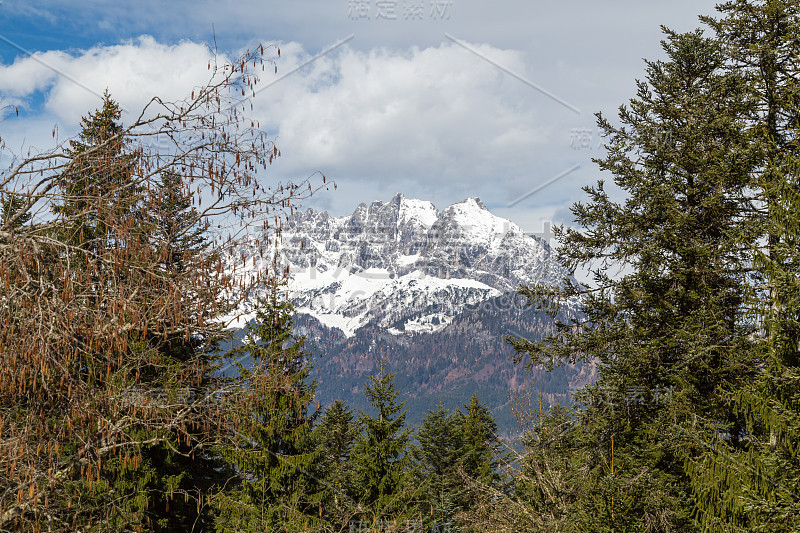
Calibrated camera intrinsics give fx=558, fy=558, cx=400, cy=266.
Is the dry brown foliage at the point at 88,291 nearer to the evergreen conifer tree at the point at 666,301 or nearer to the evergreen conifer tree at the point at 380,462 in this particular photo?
the evergreen conifer tree at the point at 666,301

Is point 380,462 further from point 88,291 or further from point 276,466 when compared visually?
point 88,291

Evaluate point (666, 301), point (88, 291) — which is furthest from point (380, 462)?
point (88, 291)

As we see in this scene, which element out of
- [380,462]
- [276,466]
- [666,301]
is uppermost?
[666,301]

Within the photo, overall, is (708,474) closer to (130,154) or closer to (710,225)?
(710,225)

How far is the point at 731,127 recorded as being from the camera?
11039mm

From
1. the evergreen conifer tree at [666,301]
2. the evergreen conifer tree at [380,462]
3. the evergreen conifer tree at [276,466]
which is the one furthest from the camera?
the evergreen conifer tree at [380,462]

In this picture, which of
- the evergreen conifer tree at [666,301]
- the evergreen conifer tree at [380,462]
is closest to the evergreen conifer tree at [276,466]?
the evergreen conifer tree at [380,462]

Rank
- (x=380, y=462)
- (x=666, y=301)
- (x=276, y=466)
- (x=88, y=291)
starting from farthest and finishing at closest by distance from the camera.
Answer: (x=380, y=462) → (x=276, y=466) → (x=666, y=301) → (x=88, y=291)

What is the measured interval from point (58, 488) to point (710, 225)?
12.3 m

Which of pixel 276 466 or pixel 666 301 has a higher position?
pixel 666 301

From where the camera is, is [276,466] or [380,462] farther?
[380,462]

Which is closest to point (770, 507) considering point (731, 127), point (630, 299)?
point (630, 299)

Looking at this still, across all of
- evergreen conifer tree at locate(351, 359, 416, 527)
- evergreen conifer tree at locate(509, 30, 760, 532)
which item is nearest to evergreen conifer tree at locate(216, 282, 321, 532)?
evergreen conifer tree at locate(351, 359, 416, 527)

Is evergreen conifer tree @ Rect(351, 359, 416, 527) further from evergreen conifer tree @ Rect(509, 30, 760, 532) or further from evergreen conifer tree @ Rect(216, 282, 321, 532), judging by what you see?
evergreen conifer tree @ Rect(509, 30, 760, 532)
